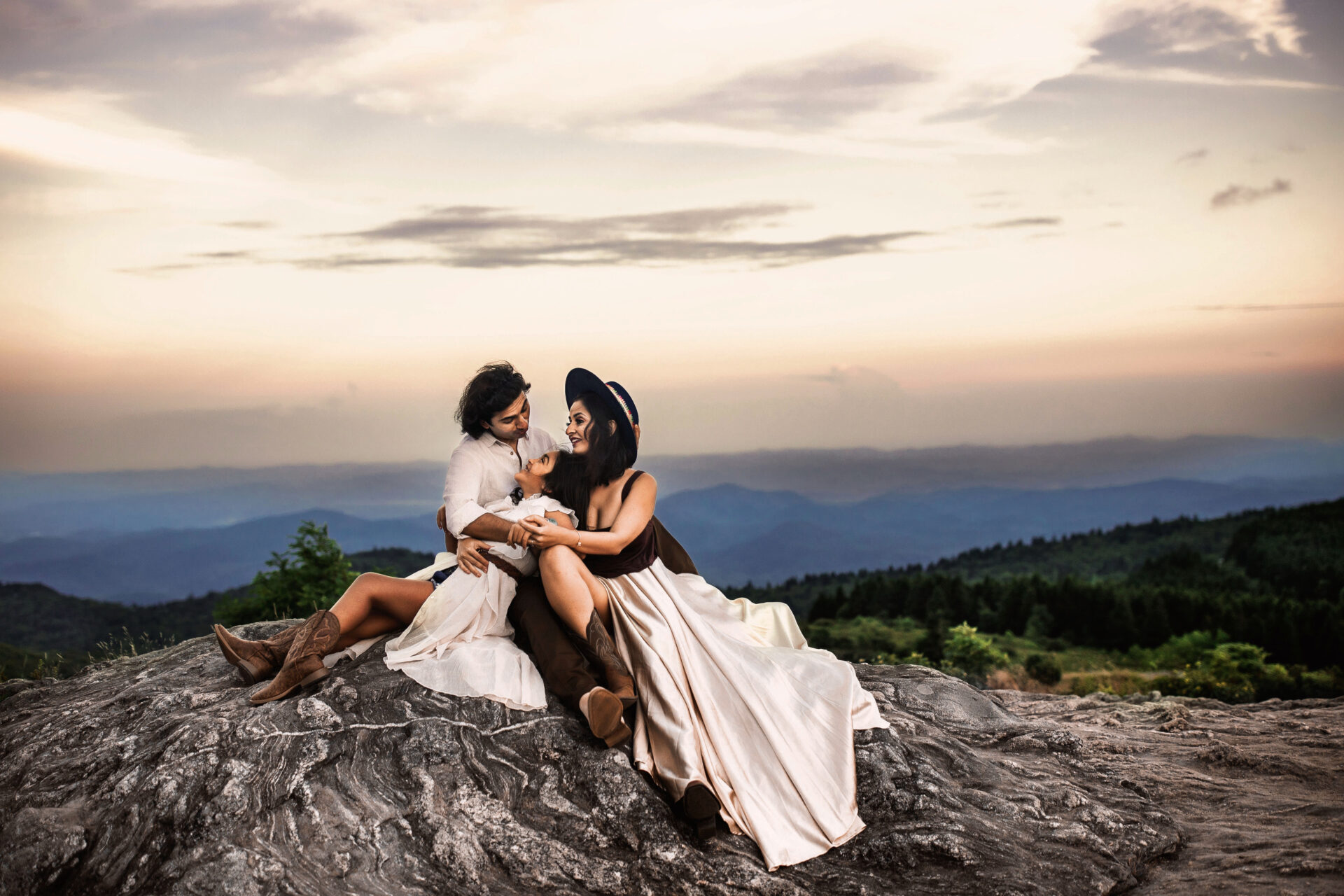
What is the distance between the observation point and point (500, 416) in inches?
267

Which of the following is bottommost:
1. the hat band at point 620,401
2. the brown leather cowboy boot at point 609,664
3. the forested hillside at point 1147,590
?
the forested hillside at point 1147,590

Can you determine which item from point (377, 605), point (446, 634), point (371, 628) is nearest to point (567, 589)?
point (446, 634)

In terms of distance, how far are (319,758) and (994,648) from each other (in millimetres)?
14188

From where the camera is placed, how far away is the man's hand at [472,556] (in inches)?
259

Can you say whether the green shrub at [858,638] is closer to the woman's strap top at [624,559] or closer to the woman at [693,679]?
the woman at [693,679]

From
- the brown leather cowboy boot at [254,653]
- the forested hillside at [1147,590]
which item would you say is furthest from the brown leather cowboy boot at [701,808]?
the forested hillside at [1147,590]

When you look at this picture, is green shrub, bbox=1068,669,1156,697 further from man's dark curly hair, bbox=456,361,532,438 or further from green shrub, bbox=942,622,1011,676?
man's dark curly hair, bbox=456,361,532,438

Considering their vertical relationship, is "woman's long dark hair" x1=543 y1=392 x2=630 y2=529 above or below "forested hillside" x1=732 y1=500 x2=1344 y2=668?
above

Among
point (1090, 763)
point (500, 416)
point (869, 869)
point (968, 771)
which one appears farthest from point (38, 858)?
point (1090, 763)

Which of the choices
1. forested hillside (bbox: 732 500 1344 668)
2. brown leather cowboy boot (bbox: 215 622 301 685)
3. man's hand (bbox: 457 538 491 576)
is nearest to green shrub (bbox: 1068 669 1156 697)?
forested hillside (bbox: 732 500 1344 668)

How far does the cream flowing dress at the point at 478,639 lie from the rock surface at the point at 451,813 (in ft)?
0.43

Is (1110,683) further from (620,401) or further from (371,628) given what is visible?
(371,628)

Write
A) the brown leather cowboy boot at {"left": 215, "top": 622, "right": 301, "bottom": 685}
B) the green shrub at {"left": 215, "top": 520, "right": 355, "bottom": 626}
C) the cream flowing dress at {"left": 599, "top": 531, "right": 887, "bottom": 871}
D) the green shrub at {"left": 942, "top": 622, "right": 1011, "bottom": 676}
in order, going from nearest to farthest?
the cream flowing dress at {"left": 599, "top": 531, "right": 887, "bottom": 871}
the brown leather cowboy boot at {"left": 215, "top": 622, "right": 301, "bottom": 685}
the green shrub at {"left": 215, "top": 520, "right": 355, "bottom": 626}
the green shrub at {"left": 942, "top": 622, "right": 1011, "bottom": 676}

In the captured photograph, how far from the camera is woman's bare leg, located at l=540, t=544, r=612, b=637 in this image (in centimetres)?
628
